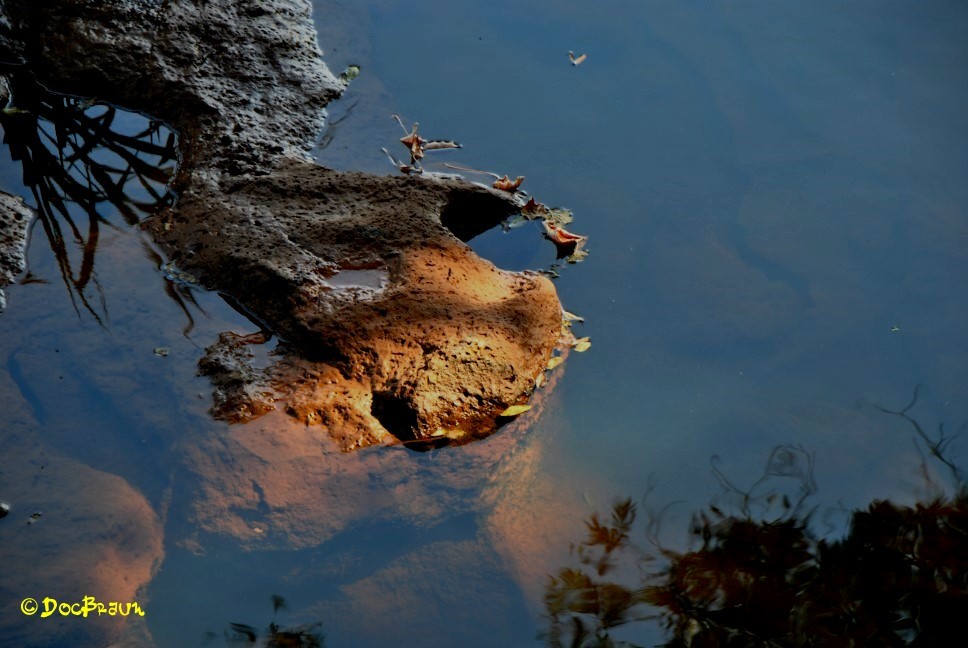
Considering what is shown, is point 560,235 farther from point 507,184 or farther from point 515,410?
point 515,410

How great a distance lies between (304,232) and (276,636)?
1.39 meters

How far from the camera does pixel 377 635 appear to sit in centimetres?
219

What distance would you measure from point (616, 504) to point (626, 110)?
2086 mm

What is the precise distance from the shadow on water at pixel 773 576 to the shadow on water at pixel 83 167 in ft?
5.46

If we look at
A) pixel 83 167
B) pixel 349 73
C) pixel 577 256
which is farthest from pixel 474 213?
pixel 83 167

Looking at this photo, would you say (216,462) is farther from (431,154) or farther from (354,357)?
(431,154)

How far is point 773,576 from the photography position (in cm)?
238

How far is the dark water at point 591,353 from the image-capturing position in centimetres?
232

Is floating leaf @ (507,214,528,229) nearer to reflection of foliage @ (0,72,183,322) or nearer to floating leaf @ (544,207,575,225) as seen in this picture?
floating leaf @ (544,207,575,225)

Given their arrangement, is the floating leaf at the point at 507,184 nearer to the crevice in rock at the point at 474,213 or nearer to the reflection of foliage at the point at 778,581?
the crevice in rock at the point at 474,213

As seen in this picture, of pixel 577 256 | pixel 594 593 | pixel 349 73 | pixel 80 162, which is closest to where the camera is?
pixel 594 593

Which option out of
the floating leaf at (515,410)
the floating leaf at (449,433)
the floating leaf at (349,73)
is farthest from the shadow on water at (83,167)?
the floating leaf at (515,410)

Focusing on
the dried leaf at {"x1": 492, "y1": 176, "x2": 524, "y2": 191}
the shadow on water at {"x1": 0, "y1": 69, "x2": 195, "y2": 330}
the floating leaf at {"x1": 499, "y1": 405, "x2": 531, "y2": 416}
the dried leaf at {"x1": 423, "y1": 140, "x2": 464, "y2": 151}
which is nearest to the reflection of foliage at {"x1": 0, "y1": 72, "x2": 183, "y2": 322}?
the shadow on water at {"x1": 0, "y1": 69, "x2": 195, "y2": 330}

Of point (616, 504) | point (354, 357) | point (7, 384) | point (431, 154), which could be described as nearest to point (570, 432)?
point (616, 504)
